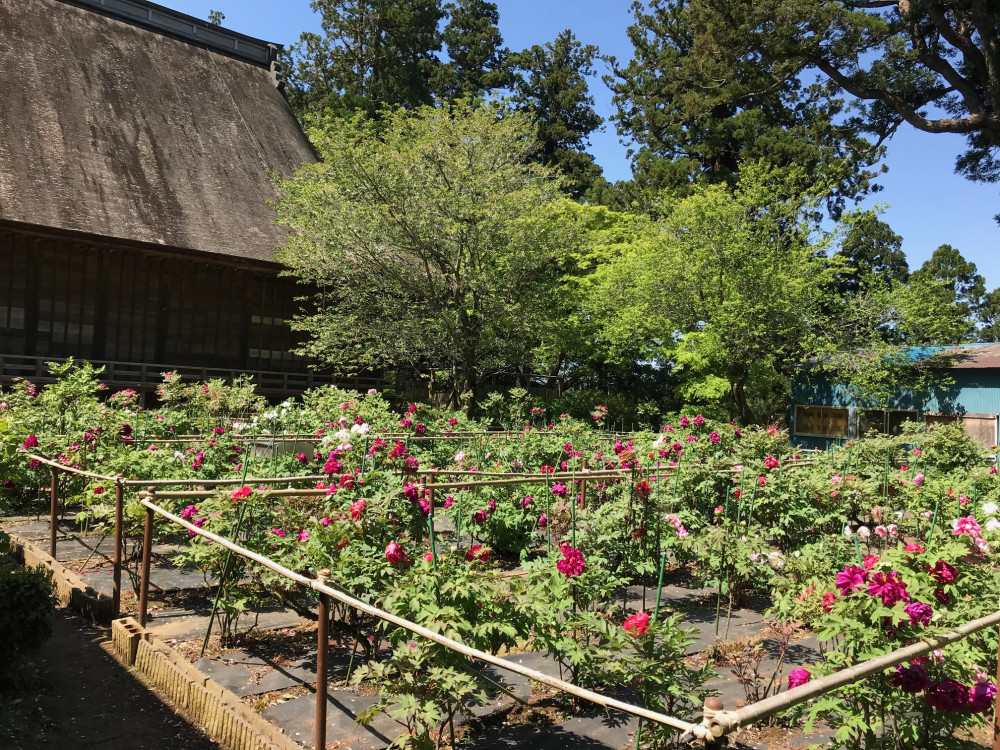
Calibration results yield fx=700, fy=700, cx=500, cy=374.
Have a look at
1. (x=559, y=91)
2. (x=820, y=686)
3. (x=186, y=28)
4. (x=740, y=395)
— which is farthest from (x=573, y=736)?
(x=559, y=91)

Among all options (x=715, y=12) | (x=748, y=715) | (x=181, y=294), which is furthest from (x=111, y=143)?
(x=748, y=715)

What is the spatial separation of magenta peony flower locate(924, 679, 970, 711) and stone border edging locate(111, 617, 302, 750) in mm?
2531

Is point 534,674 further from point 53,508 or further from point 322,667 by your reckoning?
point 53,508

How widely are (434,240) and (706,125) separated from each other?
17268 millimetres

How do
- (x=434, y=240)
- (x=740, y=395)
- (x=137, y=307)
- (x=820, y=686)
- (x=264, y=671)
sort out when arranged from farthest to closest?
(x=740, y=395) → (x=137, y=307) → (x=434, y=240) → (x=264, y=671) → (x=820, y=686)

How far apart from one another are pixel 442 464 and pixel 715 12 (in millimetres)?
14835

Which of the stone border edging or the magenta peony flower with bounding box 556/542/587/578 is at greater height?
the magenta peony flower with bounding box 556/542/587/578

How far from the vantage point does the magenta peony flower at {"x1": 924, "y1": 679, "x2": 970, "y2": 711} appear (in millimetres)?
2439

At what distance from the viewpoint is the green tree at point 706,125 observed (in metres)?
25.1

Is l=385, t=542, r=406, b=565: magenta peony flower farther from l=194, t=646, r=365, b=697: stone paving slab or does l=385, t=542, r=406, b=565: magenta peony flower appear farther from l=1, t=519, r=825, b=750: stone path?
l=194, t=646, r=365, b=697: stone paving slab

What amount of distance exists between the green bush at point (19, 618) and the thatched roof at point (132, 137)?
14.1 metres

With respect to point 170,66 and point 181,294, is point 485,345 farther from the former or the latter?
point 170,66

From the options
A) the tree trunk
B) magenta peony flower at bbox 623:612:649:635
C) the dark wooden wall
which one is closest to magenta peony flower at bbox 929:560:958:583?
magenta peony flower at bbox 623:612:649:635

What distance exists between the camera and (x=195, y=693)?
373cm
